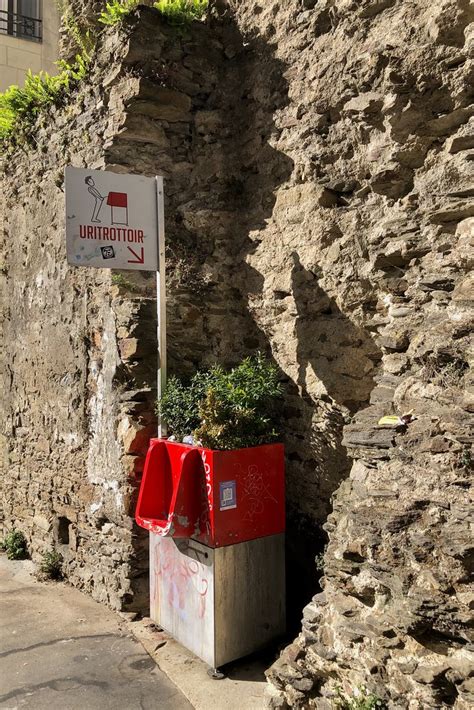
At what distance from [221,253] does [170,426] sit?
5.02 feet

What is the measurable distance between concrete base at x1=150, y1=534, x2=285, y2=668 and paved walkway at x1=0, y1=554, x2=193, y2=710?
0.33 metres

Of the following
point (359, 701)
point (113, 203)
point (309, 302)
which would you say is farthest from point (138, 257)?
point (359, 701)

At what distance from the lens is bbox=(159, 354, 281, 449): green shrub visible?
4.02 metres

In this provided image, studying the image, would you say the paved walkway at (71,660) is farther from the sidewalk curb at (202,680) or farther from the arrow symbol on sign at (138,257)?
the arrow symbol on sign at (138,257)

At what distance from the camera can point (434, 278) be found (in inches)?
130

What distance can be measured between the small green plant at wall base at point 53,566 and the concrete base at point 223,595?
5.92ft

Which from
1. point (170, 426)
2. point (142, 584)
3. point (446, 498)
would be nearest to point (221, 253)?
point (170, 426)

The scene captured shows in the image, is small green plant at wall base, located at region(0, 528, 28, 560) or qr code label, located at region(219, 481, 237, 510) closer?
qr code label, located at region(219, 481, 237, 510)

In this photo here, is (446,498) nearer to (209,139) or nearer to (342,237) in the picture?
(342,237)

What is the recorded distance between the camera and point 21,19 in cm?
1298

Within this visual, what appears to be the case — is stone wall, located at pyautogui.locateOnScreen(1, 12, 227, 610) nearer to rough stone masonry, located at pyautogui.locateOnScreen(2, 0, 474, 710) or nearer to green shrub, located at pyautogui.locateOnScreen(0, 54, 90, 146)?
rough stone masonry, located at pyautogui.locateOnScreen(2, 0, 474, 710)

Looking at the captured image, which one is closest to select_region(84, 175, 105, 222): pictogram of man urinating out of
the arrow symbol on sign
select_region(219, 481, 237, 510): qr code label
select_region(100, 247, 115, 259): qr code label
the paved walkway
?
select_region(100, 247, 115, 259): qr code label

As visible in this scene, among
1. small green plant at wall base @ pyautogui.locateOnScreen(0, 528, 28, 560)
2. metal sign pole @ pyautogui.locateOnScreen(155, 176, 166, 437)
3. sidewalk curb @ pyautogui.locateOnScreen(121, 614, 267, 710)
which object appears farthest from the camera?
small green plant at wall base @ pyautogui.locateOnScreen(0, 528, 28, 560)

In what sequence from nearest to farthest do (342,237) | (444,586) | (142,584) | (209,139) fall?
→ (444,586) < (342,237) < (142,584) < (209,139)
